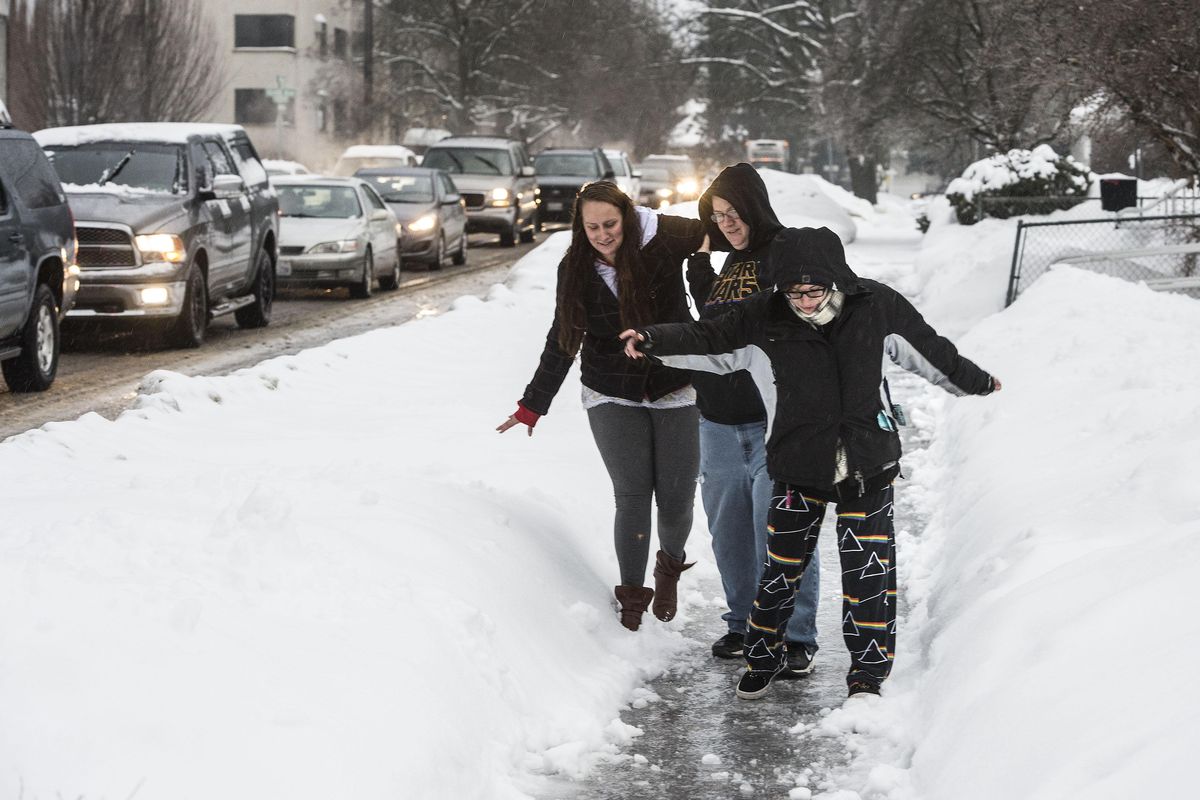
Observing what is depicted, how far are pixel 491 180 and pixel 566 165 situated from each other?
21.8 feet

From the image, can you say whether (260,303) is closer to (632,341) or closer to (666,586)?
(666,586)

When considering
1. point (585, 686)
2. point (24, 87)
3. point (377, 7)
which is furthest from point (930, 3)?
point (585, 686)

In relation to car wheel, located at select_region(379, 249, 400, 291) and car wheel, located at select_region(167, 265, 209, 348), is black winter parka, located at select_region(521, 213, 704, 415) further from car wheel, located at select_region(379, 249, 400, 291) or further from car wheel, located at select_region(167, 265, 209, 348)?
car wheel, located at select_region(379, 249, 400, 291)

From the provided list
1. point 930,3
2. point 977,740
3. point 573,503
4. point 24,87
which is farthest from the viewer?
point 930,3

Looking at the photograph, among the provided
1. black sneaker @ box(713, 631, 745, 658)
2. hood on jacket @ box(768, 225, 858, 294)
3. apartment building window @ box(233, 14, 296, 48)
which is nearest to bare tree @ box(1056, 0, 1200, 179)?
black sneaker @ box(713, 631, 745, 658)

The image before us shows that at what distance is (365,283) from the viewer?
1956cm

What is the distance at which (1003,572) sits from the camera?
593cm

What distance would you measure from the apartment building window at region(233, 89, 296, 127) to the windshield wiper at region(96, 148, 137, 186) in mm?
43405

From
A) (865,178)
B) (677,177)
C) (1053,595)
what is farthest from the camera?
(865,178)

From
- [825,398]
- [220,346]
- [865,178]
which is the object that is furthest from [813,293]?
[865,178]

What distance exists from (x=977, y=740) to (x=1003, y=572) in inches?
66.3

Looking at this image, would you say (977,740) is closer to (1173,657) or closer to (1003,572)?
(1173,657)

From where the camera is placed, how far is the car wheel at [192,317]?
14141mm

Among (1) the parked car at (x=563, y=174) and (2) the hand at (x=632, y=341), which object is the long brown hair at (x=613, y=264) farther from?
(1) the parked car at (x=563, y=174)
